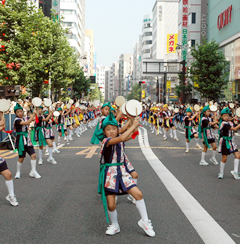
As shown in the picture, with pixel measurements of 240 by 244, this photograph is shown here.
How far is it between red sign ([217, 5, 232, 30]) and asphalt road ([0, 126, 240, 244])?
3833cm

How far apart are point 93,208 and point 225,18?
44.7 meters

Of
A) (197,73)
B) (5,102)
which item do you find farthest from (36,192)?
(197,73)

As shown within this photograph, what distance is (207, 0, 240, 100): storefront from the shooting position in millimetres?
41625

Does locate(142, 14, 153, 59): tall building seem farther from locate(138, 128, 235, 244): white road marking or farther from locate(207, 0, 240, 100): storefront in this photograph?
locate(138, 128, 235, 244): white road marking

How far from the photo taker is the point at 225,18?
46969mm

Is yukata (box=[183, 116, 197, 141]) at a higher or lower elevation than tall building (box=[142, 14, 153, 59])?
lower

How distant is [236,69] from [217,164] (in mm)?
31776

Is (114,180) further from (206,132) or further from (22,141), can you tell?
(206,132)

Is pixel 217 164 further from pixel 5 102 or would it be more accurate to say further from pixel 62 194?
pixel 5 102

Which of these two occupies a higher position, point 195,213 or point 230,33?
point 230,33

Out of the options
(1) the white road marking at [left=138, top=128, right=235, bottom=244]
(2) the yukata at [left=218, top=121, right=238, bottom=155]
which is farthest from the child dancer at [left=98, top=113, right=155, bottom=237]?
(2) the yukata at [left=218, top=121, right=238, bottom=155]

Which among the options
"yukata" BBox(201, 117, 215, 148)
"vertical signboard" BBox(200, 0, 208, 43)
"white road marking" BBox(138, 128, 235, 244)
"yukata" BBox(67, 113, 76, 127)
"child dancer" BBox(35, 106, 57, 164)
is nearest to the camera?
"white road marking" BBox(138, 128, 235, 244)

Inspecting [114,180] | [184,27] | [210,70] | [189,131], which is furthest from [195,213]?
[184,27]

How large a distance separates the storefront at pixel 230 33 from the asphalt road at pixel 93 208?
32544 millimetres
